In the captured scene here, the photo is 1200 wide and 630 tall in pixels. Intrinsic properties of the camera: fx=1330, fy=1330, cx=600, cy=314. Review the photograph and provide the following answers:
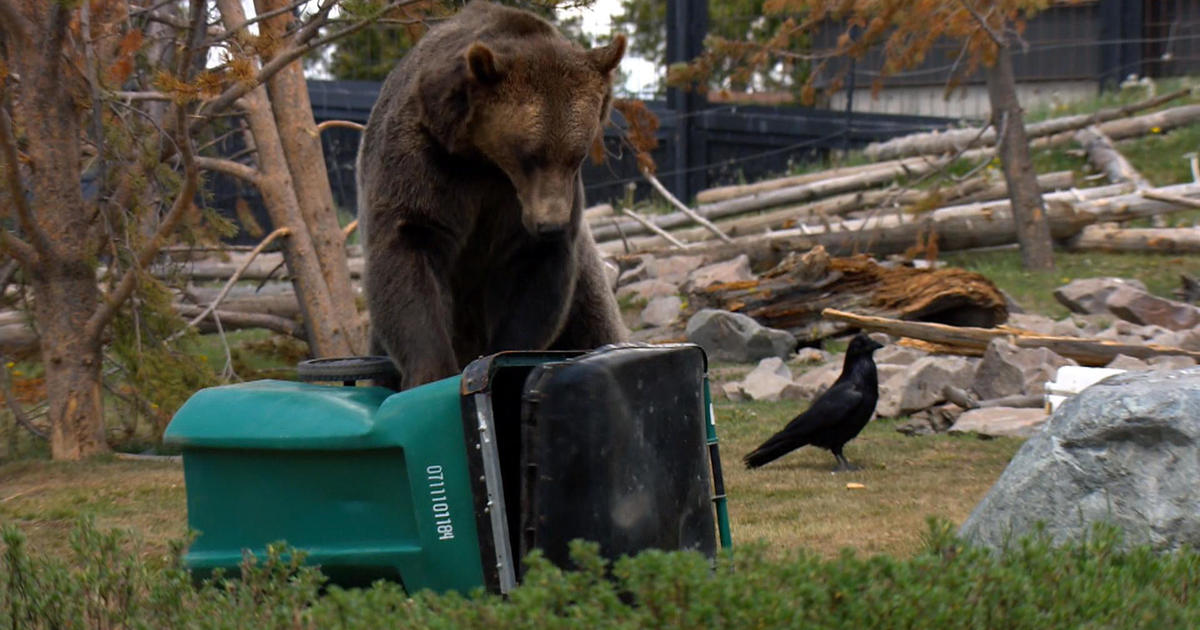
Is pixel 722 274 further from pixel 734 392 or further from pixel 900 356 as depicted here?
pixel 900 356

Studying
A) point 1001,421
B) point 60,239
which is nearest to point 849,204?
point 1001,421

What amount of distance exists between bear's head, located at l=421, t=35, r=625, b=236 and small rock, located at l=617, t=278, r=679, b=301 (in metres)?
7.96

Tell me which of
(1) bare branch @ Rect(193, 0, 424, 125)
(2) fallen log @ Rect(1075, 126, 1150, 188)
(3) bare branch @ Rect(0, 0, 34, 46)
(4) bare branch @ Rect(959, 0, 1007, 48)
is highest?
(4) bare branch @ Rect(959, 0, 1007, 48)

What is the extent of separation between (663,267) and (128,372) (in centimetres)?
663

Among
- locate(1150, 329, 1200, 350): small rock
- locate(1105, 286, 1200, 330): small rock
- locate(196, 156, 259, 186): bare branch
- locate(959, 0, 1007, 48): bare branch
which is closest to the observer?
locate(196, 156, 259, 186): bare branch

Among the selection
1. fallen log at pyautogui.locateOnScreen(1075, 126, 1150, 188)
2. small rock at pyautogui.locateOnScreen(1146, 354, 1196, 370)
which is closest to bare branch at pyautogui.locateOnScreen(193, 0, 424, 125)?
small rock at pyautogui.locateOnScreen(1146, 354, 1196, 370)

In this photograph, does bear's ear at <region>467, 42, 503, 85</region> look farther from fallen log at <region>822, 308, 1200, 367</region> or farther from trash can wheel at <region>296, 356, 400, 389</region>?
fallen log at <region>822, 308, 1200, 367</region>

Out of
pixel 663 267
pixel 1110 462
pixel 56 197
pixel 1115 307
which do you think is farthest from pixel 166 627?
pixel 663 267

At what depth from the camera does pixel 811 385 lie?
9.20m

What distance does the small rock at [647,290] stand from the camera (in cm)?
1268

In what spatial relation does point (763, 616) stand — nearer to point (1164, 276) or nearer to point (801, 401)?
point (801, 401)

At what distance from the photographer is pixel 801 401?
9.05 meters

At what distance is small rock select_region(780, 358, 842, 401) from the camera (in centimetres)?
907

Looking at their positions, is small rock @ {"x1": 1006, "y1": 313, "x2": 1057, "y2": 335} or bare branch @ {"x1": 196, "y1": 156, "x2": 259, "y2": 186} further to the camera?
small rock @ {"x1": 1006, "y1": 313, "x2": 1057, "y2": 335}
